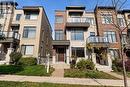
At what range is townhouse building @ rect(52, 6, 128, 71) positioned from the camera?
2872 cm

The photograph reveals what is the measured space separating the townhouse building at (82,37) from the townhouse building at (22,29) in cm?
403

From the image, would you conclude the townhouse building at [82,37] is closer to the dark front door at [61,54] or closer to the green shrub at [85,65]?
the dark front door at [61,54]

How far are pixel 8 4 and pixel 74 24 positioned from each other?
16487 mm

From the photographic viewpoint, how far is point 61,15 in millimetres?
34844

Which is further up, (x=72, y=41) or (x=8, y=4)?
(x=8, y=4)

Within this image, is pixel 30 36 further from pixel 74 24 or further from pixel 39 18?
pixel 74 24

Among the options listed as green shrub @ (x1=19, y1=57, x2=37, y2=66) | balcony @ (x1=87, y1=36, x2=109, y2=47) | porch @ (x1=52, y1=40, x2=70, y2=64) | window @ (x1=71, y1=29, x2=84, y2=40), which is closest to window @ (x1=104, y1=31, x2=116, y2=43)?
balcony @ (x1=87, y1=36, x2=109, y2=47)

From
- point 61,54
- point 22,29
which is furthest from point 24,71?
point 22,29

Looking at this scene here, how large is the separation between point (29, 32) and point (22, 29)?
5.46 ft

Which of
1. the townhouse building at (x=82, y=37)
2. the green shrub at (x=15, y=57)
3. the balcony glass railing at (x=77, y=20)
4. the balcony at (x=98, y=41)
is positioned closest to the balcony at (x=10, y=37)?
the green shrub at (x=15, y=57)

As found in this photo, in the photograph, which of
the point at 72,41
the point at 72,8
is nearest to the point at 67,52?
the point at 72,41

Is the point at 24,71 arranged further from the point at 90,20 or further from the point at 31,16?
the point at 90,20

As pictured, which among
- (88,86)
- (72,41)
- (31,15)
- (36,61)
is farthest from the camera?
(31,15)

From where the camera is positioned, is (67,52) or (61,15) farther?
(61,15)
